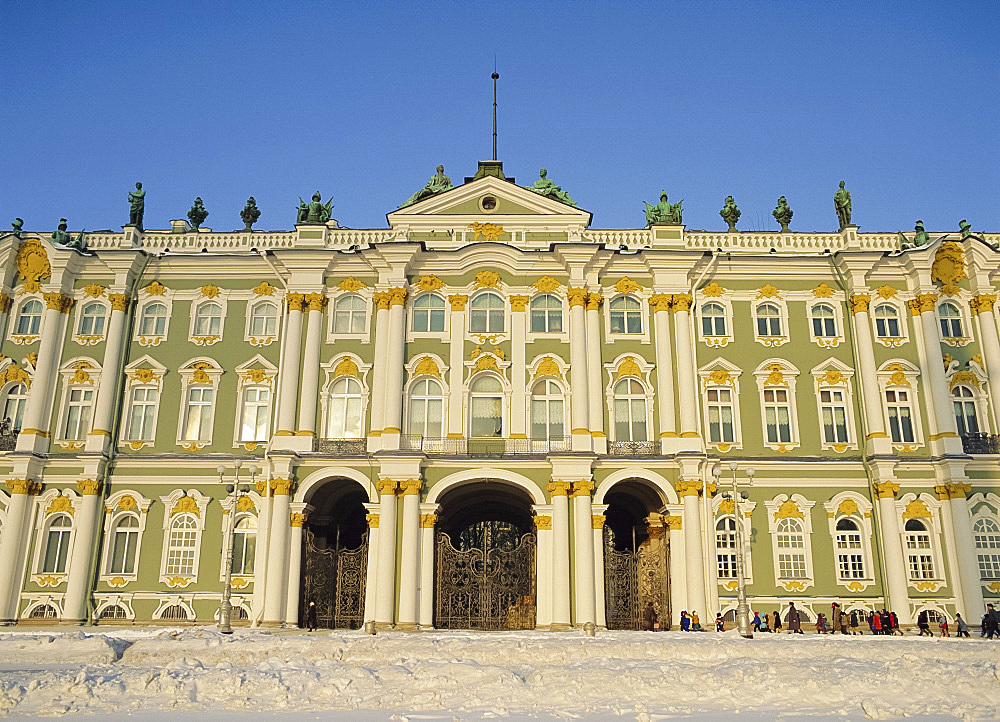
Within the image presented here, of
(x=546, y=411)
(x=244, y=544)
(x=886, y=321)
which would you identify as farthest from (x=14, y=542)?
(x=886, y=321)

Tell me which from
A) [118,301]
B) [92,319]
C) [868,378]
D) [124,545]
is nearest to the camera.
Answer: [124,545]

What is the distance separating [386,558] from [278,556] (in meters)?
4.18

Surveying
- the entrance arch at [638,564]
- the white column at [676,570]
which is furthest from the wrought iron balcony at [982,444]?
the entrance arch at [638,564]

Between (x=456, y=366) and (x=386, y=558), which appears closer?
(x=386, y=558)

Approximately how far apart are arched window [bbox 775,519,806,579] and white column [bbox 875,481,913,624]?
3.08 meters

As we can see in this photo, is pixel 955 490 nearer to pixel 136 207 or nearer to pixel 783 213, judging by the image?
pixel 783 213

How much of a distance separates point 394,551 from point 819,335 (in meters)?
20.1

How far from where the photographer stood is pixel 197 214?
43.8 m

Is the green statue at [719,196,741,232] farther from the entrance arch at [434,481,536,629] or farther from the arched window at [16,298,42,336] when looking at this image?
the arched window at [16,298,42,336]

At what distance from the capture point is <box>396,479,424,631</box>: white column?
114 ft

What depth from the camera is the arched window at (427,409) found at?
3831 cm

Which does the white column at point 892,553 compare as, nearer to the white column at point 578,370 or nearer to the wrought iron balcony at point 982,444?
the wrought iron balcony at point 982,444

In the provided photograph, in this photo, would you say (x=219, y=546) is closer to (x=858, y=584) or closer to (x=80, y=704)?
(x=80, y=704)

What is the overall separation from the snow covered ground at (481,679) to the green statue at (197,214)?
25.1 metres
